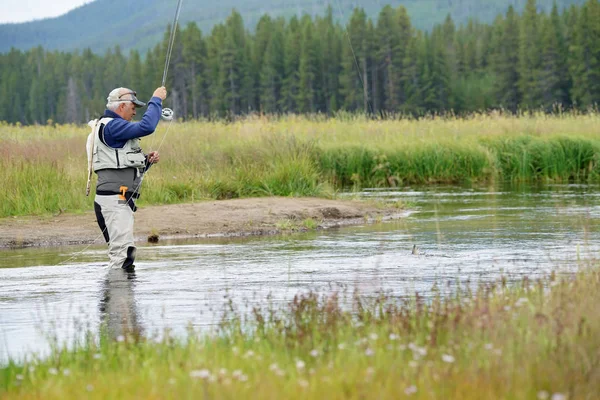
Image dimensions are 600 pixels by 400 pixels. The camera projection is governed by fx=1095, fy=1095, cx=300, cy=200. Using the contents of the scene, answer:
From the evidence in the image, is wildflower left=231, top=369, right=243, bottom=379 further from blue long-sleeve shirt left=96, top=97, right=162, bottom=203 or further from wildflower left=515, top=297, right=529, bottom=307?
blue long-sleeve shirt left=96, top=97, right=162, bottom=203

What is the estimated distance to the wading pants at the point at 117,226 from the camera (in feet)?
35.4

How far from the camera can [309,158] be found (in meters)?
21.6

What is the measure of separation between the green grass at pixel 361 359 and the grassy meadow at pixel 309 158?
11012 millimetres

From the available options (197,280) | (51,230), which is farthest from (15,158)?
(197,280)

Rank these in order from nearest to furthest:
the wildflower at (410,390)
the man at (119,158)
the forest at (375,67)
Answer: the wildflower at (410,390) → the man at (119,158) → the forest at (375,67)

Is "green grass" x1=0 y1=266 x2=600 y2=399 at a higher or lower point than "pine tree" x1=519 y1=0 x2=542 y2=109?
lower

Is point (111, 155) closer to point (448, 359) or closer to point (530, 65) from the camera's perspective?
point (448, 359)

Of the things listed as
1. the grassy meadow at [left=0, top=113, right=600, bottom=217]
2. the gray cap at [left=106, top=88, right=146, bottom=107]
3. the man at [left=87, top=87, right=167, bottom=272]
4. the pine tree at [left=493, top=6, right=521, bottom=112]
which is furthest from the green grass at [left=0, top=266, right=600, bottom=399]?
the pine tree at [left=493, top=6, right=521, bottom=112]

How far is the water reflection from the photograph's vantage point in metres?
7.90

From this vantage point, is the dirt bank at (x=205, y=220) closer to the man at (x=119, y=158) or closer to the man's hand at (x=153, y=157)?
the man at (x=119, y=158)

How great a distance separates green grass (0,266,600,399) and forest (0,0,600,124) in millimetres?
87857

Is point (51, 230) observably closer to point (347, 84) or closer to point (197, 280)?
point (197, 280)

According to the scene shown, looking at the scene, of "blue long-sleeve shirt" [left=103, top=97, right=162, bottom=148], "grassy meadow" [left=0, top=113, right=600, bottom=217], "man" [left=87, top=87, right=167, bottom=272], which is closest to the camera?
"blue long-sleeve shirt" [left=103, top=97, right=162, bottom=148]

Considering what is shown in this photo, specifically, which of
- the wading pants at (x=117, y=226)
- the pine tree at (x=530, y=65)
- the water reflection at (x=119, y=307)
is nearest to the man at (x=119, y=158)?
the wading pants at (x=117, y=226)
